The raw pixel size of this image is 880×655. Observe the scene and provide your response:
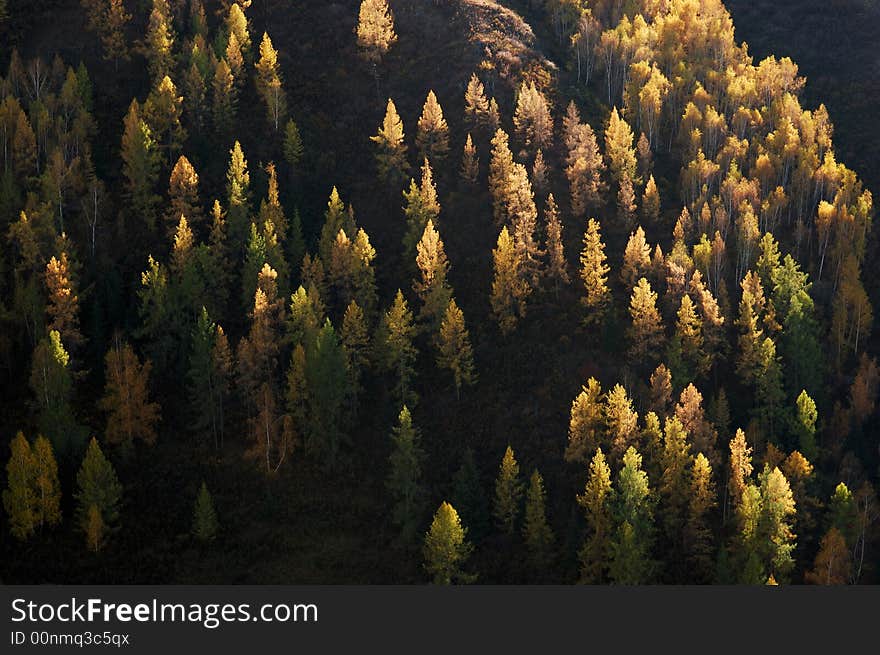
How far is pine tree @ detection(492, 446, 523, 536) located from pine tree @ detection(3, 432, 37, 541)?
35.2 m

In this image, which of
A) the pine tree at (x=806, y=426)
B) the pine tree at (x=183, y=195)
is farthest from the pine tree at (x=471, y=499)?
the pine tree at (x=183, y=195)

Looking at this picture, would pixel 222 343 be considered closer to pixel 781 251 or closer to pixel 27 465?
pixel 27 465

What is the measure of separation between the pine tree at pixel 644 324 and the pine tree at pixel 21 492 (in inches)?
2031

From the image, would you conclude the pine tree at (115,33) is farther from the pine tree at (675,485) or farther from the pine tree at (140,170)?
the pine tree at (675,485)

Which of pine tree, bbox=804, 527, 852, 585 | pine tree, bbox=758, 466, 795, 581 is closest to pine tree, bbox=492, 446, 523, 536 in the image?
pine tree, bbox=758, 466, 795, 581

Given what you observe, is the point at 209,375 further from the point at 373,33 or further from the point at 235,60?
the point at 373,33

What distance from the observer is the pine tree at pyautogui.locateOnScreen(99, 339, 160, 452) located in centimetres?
9781

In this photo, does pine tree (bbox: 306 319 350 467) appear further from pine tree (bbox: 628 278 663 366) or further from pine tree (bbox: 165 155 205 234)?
pine tree (bbox: 628 278 663 366)

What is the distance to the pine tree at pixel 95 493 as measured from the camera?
90.1 metres

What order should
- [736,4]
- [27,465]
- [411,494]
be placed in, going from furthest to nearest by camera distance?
[736,4]
[411,494]
[27,465]

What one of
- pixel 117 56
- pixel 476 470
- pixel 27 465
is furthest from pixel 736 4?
pixel 27 465

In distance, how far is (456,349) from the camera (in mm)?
107250

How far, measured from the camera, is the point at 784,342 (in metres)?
114

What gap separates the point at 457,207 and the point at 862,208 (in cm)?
4318
